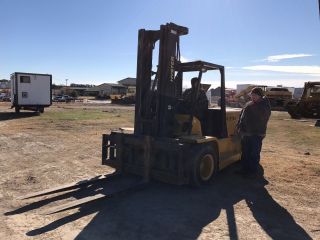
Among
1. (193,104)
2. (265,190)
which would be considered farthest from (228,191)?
(193,104)

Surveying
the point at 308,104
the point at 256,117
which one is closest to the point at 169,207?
the point at 256,117

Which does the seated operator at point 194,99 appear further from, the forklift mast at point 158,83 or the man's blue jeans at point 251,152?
the man's blue jeans at point 251,152

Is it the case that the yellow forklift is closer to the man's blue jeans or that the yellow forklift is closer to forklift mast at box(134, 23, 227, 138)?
forklift mast at box(134, 23, 227, 138)

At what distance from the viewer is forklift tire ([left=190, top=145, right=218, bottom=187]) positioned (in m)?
6.60

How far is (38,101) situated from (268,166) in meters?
20.2

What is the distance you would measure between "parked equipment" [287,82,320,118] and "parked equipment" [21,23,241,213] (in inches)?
772

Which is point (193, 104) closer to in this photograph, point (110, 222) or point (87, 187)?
point (87, 187)

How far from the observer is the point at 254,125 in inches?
298

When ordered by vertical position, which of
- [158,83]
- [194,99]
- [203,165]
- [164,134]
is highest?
[158,83]

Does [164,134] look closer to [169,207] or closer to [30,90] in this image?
[169,207]

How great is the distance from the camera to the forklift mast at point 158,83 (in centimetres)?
698

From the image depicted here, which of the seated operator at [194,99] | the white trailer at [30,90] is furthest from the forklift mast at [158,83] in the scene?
the white trailer at [30,90]

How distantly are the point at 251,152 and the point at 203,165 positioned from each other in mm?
1249

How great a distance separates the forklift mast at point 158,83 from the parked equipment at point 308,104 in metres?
20.2
